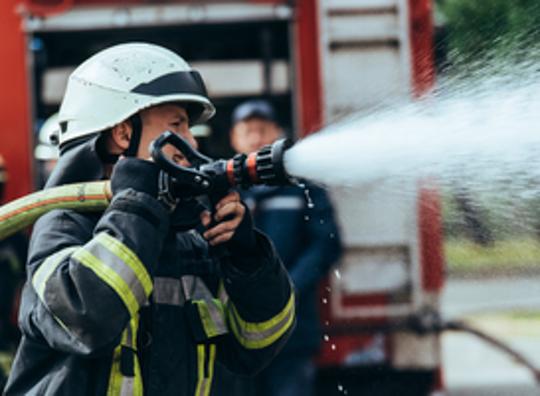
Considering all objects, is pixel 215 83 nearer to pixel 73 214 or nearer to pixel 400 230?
pixel 400 230

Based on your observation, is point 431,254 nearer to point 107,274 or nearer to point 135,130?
point 135,130

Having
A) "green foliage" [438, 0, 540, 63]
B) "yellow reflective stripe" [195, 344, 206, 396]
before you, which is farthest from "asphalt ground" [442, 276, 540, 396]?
"yellow reflective stripe" [195, 344, 206, 396]

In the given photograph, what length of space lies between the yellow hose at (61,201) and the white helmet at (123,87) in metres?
0.18

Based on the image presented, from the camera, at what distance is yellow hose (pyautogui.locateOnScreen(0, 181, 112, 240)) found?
261cm

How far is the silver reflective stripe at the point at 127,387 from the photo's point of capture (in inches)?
98.4

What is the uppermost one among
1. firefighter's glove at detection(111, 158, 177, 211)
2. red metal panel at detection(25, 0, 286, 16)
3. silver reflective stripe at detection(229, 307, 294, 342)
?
red metal panel at detection(25, 0, 286, 16)

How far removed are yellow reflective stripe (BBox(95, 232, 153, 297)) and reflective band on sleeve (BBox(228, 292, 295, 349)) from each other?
0.38 metres

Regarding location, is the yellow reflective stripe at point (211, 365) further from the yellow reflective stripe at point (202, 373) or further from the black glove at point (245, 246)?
the black glove at point (245, 246)

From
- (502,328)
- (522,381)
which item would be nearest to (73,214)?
(522,381)

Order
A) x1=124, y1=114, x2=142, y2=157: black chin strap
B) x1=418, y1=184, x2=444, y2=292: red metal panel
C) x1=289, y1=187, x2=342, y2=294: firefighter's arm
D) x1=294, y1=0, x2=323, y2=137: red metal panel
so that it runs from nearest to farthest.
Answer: x1=124, y1=114, x2=142, y2=157: black chin strap, x1=289, y1=187, x2=342, y2=294: firefighter's arm, x1=418, y1=184, x2=444, y2=292: red metal panel, x1=294, y1=0, x2=323, y2=137: red metal panel

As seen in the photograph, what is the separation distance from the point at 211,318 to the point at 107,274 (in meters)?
0.39

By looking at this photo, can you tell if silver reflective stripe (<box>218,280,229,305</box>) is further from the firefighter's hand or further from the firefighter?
the firefighter's hand

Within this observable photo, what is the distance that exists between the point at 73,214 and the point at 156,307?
0.98ft

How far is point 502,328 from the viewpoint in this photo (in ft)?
36.4
